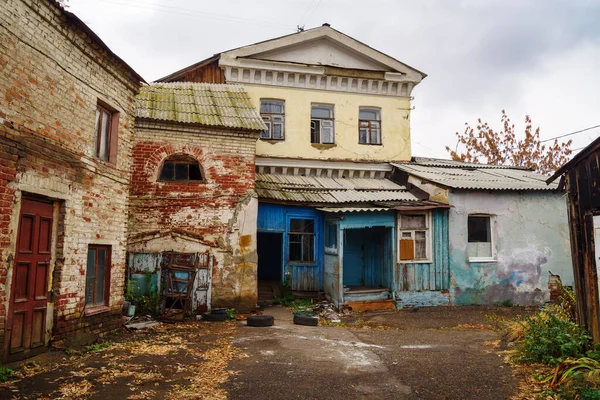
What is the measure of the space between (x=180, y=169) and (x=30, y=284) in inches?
214

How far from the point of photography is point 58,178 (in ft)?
23.5

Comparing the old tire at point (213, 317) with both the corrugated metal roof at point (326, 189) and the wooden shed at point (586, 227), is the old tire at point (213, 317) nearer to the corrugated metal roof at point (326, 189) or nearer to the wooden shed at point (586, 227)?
the corrugated metal roof at point (326, 189)

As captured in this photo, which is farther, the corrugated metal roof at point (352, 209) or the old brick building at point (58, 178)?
the corrugated metal roof at point (352, 209)

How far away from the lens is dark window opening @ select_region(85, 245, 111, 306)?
27.3ft

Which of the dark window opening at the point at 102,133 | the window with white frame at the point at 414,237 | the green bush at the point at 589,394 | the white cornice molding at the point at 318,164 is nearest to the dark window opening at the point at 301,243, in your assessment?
the white cornice molding at the point at 318,164

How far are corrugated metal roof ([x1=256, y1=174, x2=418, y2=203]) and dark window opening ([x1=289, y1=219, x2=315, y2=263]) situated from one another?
98cm

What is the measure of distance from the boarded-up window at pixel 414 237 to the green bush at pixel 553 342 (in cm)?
581

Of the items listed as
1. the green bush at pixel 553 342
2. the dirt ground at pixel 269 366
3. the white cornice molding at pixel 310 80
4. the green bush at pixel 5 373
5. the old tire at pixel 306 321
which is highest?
the white cornice molding at pixel 310 80

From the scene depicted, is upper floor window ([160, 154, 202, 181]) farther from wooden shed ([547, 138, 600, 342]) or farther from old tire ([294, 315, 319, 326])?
wooden shed ([547, 138, 600, 342])

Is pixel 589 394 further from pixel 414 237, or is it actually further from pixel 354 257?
pixel 354 257

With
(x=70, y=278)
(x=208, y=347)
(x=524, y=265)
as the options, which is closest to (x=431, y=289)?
(x=524, y=265)

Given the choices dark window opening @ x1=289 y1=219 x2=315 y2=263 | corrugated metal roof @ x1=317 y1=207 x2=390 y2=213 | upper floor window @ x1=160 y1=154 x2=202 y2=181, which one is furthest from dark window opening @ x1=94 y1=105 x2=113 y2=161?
dark window opening @ x1=289 y1=219 x2=315 y2=263

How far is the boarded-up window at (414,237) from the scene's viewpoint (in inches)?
541

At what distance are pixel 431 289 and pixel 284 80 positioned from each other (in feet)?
29.3
